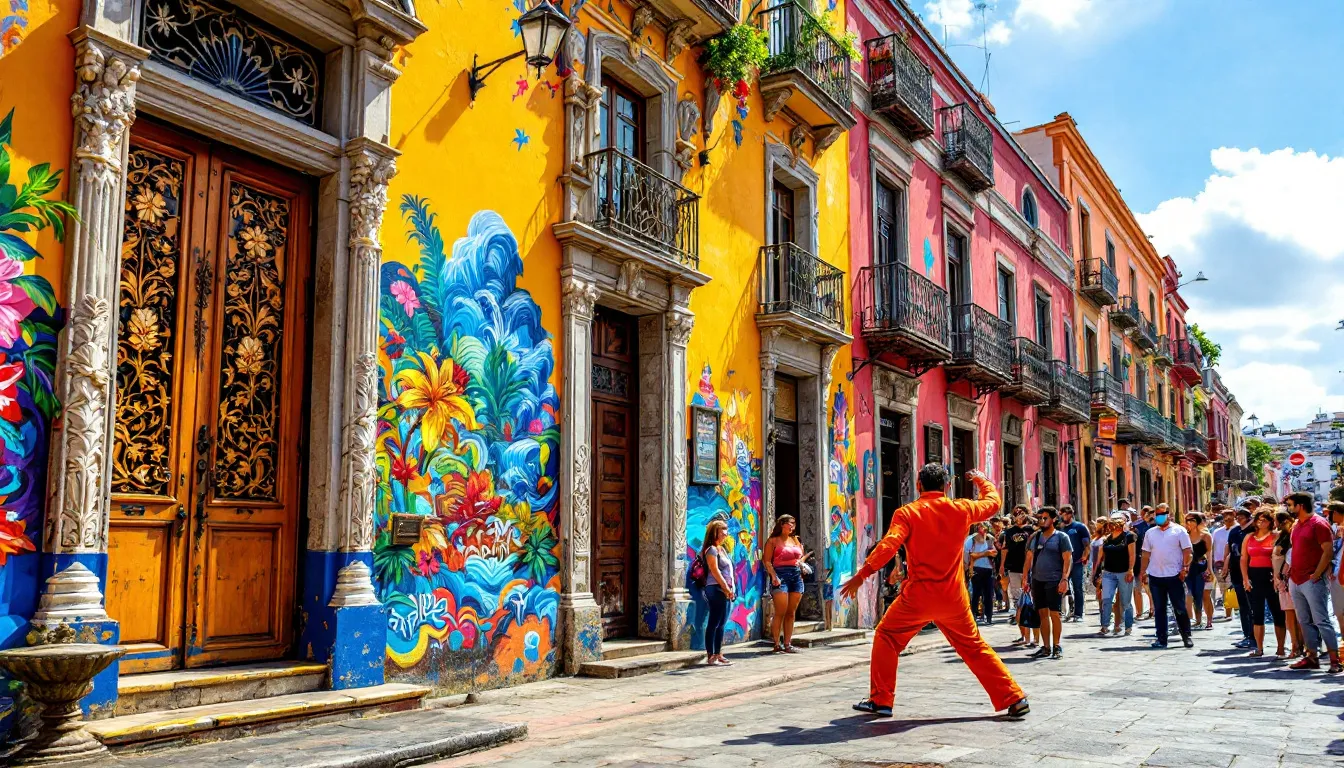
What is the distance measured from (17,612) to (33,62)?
304 centimetres

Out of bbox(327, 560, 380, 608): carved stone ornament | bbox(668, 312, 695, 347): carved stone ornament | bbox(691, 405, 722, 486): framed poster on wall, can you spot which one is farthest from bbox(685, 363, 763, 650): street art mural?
bbox(327, 560, 380, 608): carved stone ornament

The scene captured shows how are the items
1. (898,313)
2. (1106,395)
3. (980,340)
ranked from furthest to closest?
(1106,395) → (980,340) → (898,313)

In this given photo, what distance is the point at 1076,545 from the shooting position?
52.3ft

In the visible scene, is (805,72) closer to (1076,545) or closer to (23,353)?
(1076,545)

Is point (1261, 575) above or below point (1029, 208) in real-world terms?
below

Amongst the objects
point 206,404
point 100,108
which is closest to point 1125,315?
point 206,404

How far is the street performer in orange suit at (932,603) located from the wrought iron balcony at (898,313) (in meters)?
8.84

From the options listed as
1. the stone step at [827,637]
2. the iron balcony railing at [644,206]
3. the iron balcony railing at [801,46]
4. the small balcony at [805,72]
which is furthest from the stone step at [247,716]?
the iron balcony railing at [801,46]

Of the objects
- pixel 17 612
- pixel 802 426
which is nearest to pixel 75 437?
pixel 17 612

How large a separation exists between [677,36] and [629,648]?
6595 mm

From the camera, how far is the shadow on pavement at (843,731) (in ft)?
21.9

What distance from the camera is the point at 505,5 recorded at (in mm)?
9836

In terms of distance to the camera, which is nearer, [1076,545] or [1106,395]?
A: [1076,545]

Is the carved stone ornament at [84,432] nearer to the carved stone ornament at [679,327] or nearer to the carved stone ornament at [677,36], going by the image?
the carved stone ornament at [679,327]
